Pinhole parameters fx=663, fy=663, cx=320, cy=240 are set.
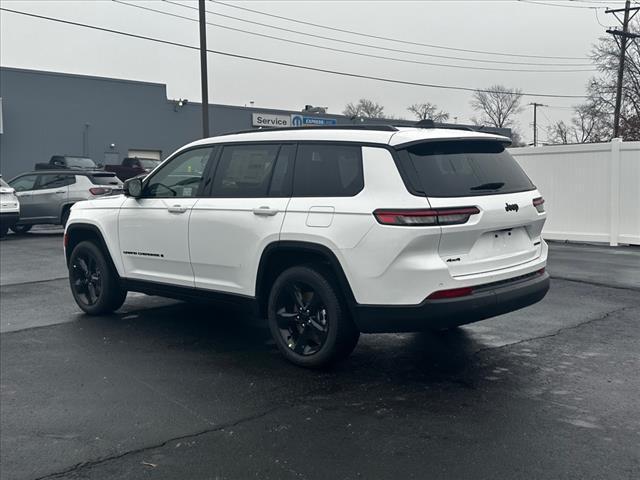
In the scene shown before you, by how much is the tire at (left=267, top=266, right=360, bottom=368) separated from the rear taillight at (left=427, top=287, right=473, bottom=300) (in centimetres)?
73

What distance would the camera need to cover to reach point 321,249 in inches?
196

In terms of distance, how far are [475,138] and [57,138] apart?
3524 centimetres

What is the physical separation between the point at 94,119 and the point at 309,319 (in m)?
35.8

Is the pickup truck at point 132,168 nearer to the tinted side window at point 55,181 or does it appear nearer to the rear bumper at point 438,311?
the tinted side window at point 55,181

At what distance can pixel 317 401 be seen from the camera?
15.2ft

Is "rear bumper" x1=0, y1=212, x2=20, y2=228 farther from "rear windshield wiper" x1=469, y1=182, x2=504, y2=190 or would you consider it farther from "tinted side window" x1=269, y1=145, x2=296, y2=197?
"rear windshield wiper" x1=469, y1=182, x2=504, y2=190

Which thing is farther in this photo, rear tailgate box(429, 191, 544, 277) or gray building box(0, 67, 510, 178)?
gray building box(0, 67, 510, 178)

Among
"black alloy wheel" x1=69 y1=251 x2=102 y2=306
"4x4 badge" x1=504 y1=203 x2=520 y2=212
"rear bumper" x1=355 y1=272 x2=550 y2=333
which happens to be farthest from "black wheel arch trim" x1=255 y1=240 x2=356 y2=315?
"black alloy wheel" x1=69 y1=251 x2=102 y2=306

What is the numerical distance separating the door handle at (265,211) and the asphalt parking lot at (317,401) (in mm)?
1254

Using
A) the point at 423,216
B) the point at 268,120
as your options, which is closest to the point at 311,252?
the point at 423,216

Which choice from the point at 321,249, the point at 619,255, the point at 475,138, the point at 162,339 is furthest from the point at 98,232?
the point at 619,255

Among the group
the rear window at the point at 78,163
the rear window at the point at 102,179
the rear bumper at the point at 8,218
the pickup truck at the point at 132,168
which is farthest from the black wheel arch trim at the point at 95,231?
the pickup truck at the point at 132,168

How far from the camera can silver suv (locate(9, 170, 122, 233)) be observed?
56.0 ft

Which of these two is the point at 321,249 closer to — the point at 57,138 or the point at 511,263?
the point at 511,263
